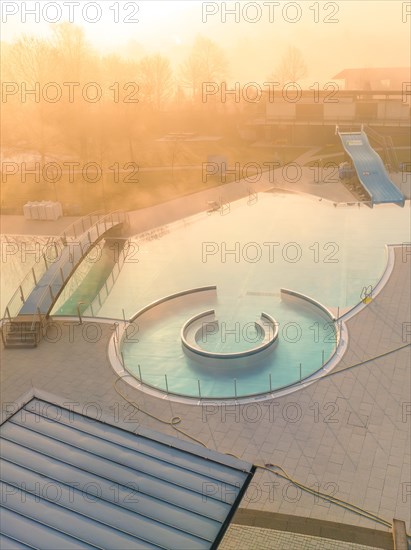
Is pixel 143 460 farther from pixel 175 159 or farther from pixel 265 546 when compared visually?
pixel 175 159

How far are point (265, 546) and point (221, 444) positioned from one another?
3.08 metres

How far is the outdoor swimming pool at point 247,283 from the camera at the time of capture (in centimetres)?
1622

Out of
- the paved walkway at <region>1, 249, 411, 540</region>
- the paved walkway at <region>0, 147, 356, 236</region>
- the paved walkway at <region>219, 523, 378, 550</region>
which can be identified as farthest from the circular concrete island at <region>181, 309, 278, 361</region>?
the paved walkway at <region>0, 147, 356, 236</region>

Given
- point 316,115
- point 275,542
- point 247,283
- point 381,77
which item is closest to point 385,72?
point 381,77

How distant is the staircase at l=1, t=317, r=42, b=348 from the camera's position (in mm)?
17578

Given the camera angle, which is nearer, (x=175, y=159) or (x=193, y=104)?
(x=175, y=159)

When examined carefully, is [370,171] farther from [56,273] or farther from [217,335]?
[56,273]

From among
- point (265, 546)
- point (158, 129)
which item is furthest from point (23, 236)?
point (158, 129)

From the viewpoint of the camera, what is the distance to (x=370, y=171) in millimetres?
37969

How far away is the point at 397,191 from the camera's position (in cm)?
3459

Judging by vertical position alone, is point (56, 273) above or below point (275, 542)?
above

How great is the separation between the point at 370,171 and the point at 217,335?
25445 mm

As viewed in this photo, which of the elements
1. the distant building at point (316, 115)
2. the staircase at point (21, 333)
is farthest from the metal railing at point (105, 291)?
the distant building at point (316, 115)

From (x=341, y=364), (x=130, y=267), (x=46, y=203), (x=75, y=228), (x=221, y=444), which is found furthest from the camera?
(x=46, y=203)
